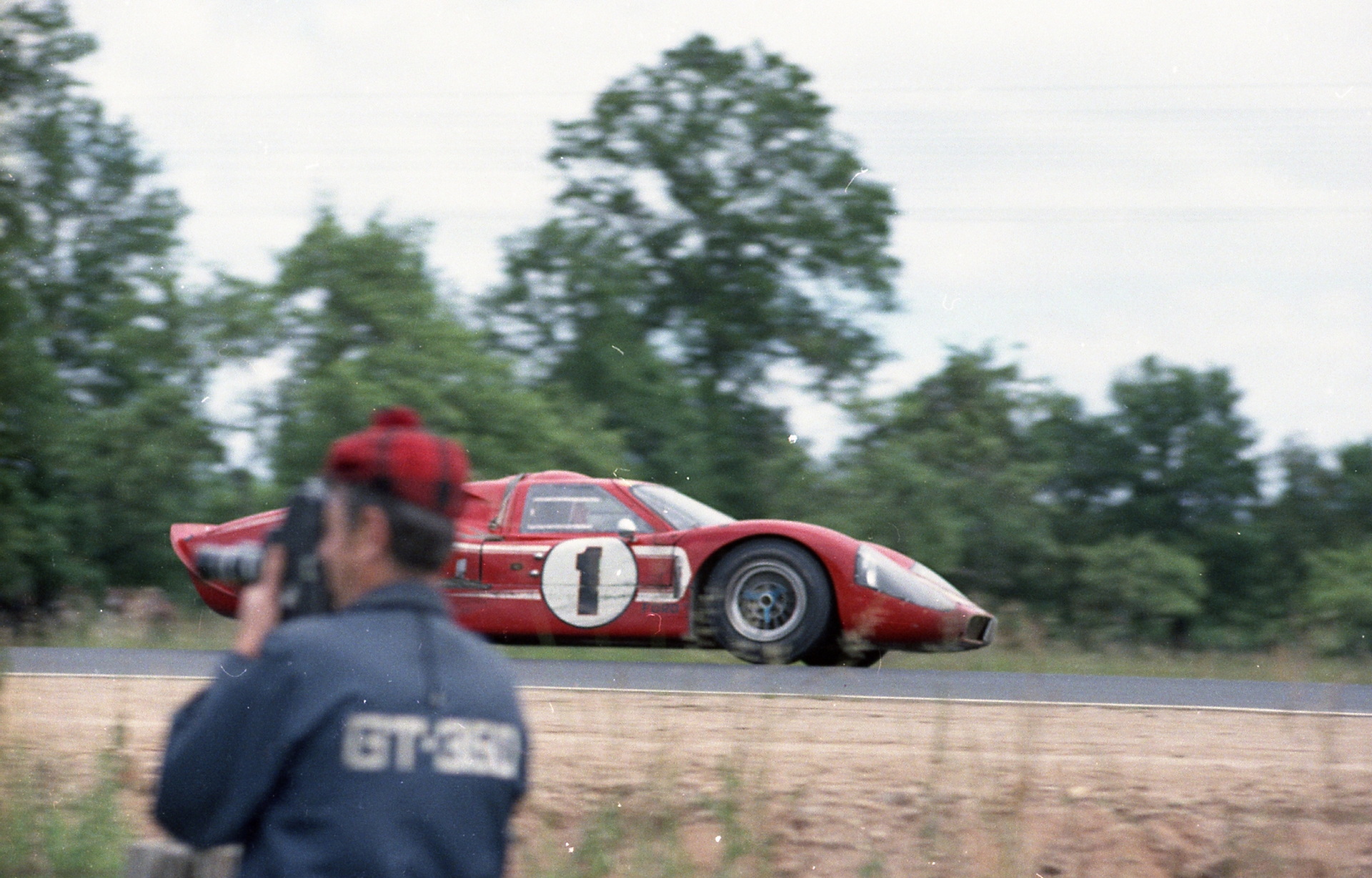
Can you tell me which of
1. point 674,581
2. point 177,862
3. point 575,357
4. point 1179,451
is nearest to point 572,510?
point 674,581

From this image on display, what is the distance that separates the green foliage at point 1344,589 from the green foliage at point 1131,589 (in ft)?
12.1

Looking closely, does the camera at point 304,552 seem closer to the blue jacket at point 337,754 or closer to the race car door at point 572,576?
the blue jacket at point 337,754

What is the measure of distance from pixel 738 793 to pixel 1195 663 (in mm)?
8649

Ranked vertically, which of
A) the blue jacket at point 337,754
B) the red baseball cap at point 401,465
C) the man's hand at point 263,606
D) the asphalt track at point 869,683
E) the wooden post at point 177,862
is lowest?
the asphalt track at point 869,683

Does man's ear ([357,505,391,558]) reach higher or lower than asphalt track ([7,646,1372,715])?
higher

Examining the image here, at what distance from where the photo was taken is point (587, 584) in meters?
9.40

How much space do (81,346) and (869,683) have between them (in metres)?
23.3

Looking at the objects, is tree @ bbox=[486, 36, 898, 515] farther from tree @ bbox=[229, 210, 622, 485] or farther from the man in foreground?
the man in foreground

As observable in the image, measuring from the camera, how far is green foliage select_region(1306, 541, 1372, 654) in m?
38.9

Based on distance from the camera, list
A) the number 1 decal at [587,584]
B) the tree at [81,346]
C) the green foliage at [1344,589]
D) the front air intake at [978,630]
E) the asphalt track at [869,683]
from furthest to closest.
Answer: the green foliage at [1344,589] → the tree at [81,346] → the number 1 decal at [587,584] → the front air intake at [978,630] → the asphalt track at [869,683]

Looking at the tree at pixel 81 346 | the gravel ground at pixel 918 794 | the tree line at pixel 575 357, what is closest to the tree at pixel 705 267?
the tree line at pixel 575 357

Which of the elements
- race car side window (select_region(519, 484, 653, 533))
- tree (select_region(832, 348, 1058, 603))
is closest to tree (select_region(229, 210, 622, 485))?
tree (select_region(832, 348, 1058, 603))

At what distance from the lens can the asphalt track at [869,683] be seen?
24.4 feet

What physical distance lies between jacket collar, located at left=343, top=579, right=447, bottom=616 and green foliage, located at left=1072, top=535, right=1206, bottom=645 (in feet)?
128
